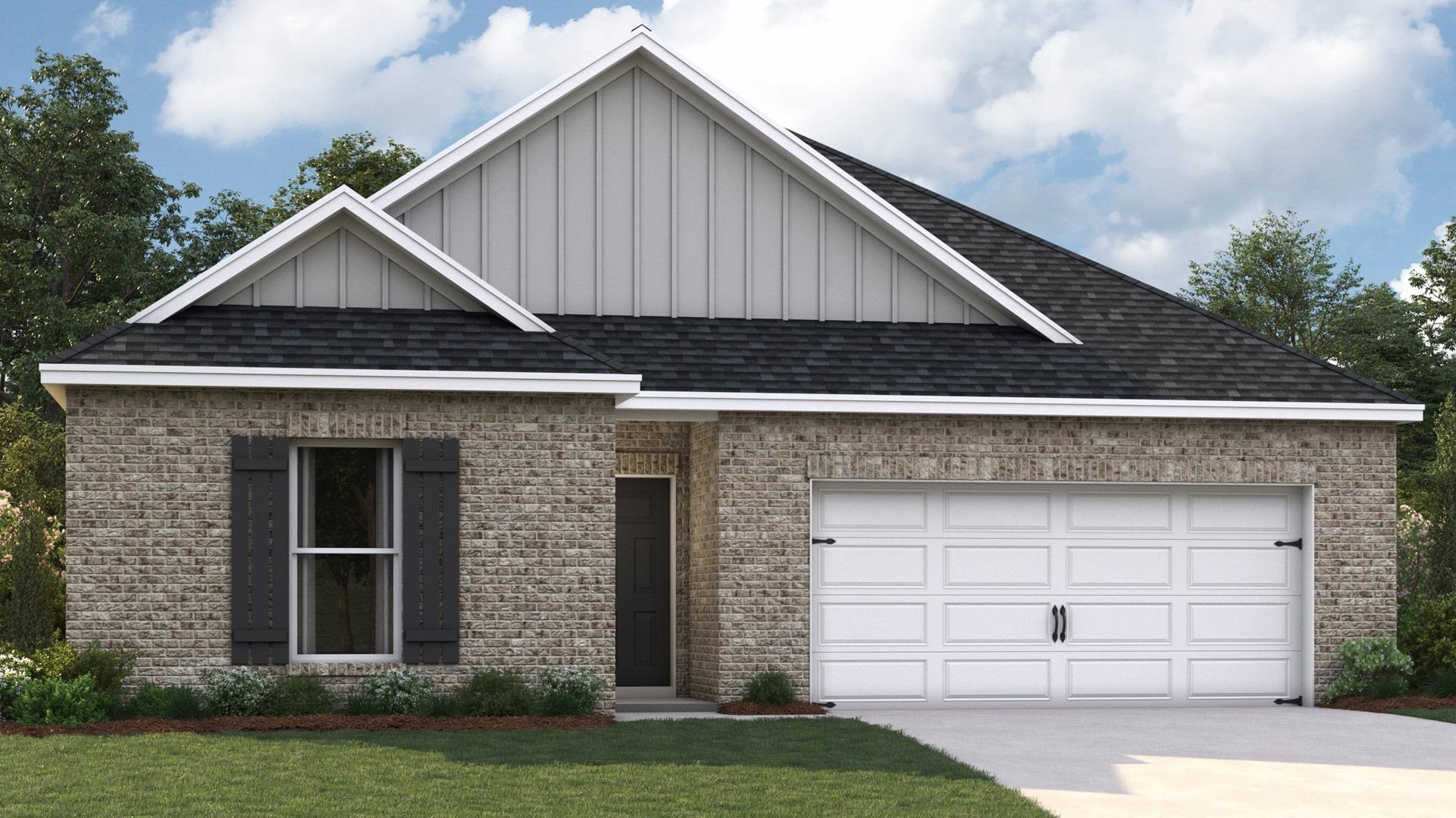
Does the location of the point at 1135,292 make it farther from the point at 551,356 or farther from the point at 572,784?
the point at 572,784

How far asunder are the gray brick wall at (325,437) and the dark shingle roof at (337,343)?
1.01ft

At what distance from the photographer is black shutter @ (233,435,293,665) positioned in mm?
13625

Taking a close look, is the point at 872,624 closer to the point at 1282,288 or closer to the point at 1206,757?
the point at 1206,757

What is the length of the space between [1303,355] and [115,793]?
1320 cm

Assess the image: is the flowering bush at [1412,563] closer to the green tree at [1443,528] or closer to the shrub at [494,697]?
the green tree at [1443,528]

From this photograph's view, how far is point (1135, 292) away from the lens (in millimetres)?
18984

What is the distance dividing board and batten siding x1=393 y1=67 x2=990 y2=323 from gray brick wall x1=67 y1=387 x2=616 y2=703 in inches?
115

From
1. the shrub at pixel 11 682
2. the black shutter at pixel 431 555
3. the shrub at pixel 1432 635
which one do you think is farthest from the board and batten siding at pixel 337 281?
the shrub at pixel 1432 635

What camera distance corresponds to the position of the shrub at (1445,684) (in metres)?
16.2

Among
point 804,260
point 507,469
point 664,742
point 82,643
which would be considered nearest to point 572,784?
point 664,742

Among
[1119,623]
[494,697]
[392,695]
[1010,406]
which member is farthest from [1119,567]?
[392,695]

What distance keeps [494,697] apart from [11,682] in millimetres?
3904

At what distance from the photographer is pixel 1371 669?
16.3m

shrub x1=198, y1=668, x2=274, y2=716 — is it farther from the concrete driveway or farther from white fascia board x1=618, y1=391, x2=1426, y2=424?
the concrete driveway
